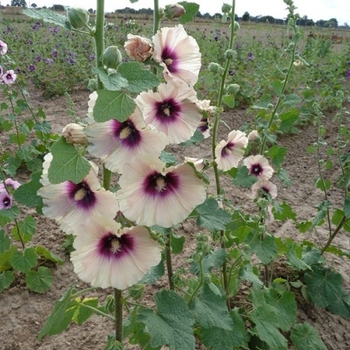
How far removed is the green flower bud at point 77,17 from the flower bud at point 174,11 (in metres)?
0.23

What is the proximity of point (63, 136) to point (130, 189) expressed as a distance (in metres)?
0.20

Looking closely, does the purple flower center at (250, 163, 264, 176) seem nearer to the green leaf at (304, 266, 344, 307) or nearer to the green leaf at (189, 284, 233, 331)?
the green leaf at (304, 266, 344, 307)

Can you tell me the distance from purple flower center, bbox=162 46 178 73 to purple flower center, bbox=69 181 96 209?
0.37 meters

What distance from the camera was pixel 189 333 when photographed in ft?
3.68

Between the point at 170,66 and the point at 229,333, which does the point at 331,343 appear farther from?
the point at 170,66

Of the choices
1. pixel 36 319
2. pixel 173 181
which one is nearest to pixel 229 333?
pixel 173 181

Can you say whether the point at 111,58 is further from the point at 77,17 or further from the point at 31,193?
the point at 31,193

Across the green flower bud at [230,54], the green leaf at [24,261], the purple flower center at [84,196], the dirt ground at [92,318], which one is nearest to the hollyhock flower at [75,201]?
the purple flower center at [84,196]

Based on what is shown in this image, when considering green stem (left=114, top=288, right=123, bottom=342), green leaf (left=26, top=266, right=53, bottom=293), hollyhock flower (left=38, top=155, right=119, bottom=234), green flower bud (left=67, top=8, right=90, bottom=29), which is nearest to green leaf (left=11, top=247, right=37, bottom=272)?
green leaf (left=26, top=266, right=53, bottom=293)

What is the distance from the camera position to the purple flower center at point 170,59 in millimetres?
1040

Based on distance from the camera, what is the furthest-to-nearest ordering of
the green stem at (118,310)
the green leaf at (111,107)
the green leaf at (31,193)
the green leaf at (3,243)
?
the green leaf at (3,243) → the green stem at (118,310) → the green leaf at (31,193) → the green leaf at (111,107)

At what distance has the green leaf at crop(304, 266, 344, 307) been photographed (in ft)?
6.79

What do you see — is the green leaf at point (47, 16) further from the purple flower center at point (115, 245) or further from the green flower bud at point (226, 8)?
the green flower bud at point (226, 8)

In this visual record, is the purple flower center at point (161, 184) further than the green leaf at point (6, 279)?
No
